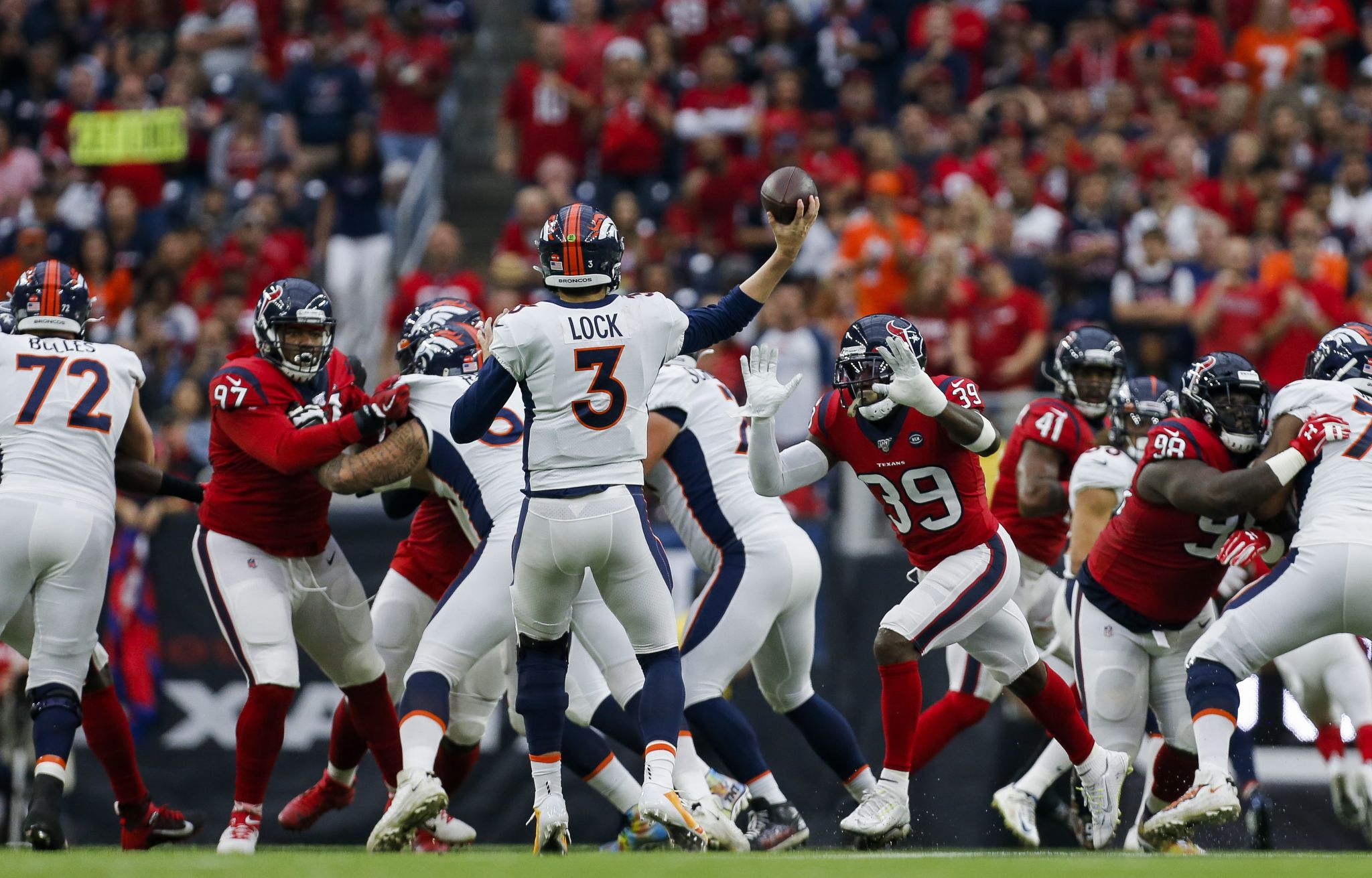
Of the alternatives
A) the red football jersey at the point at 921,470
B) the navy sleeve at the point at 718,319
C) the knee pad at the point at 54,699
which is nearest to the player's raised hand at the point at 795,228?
the navy sleeve at the point at 718,319

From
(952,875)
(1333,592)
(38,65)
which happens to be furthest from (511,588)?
(38,65)

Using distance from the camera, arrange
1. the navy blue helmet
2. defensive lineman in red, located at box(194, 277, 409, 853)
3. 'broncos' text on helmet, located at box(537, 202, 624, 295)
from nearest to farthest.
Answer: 1. 'broncos' text on helmet, located at box(537, 202, 624, 295)
2. the navy blue helmet
3. defensive lineman in red, located at box(194, 277, 409, 853)

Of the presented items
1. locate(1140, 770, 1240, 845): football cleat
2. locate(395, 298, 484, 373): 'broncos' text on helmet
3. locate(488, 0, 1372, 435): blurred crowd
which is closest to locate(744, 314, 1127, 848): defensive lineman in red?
locate(1140, 770, 1240, 845): football cleat

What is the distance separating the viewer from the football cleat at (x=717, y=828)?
7043 mm

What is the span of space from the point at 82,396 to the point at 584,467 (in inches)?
96.3

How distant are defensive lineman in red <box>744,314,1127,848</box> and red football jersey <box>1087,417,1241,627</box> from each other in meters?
0.50

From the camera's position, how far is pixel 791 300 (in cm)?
1255

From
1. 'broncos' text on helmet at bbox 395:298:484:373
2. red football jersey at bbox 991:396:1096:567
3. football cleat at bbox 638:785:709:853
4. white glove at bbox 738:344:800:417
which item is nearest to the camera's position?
football cleat at bbox 638:785:709:853

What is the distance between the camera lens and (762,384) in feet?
23.3

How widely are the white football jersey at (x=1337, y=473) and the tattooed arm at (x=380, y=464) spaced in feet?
11.6

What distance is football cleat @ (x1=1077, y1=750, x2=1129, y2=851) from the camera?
7.53 m

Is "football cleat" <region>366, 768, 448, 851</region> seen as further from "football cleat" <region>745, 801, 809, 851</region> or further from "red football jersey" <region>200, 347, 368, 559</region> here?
"football cleat" <region>745, 801, 809, 851</region>

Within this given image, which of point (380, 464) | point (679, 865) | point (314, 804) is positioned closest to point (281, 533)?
point (380, 464)

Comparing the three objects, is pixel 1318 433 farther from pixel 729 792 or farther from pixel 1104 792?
pixel 729 792
